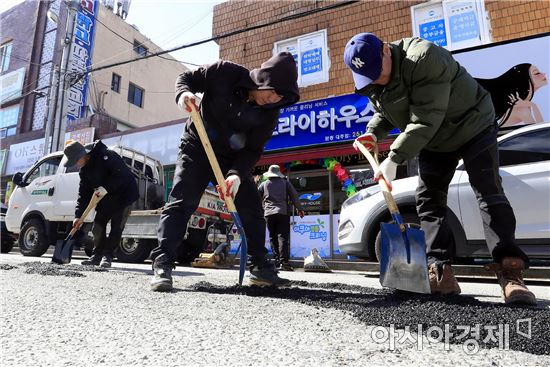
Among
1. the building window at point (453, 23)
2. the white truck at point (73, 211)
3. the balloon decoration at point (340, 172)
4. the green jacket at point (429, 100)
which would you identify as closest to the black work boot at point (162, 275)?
the green jacket at point (429, 100)

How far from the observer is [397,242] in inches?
90.1

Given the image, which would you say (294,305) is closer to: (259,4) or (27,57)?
(259,4)

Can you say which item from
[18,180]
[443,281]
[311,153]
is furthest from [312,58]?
[443,281]

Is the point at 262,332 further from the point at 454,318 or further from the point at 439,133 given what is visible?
the point at 439,133

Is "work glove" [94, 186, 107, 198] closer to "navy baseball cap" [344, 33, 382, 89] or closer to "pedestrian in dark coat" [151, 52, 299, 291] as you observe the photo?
"pedestrian in dark coat" [151, 52, 299, 291]

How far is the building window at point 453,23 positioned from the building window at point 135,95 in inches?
605

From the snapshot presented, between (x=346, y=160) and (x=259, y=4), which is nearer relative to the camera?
(x=346, y=160)

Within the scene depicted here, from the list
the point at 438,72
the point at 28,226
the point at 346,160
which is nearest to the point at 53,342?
the point at 438,72

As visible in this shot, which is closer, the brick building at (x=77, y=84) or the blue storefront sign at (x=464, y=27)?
the blue storefront sign at (x=464, y=27)

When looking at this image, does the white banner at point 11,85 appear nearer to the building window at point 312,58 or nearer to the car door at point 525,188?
the building window at point 312,58

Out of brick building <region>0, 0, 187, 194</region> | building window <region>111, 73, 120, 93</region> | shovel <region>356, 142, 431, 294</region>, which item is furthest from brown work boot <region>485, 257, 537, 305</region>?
building window <region>111, 73, 120, 93</region>

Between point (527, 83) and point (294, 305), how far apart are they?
828 centimetres

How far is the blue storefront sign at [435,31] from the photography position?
9258 millimetres

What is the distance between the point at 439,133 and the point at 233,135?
1.45 metres
